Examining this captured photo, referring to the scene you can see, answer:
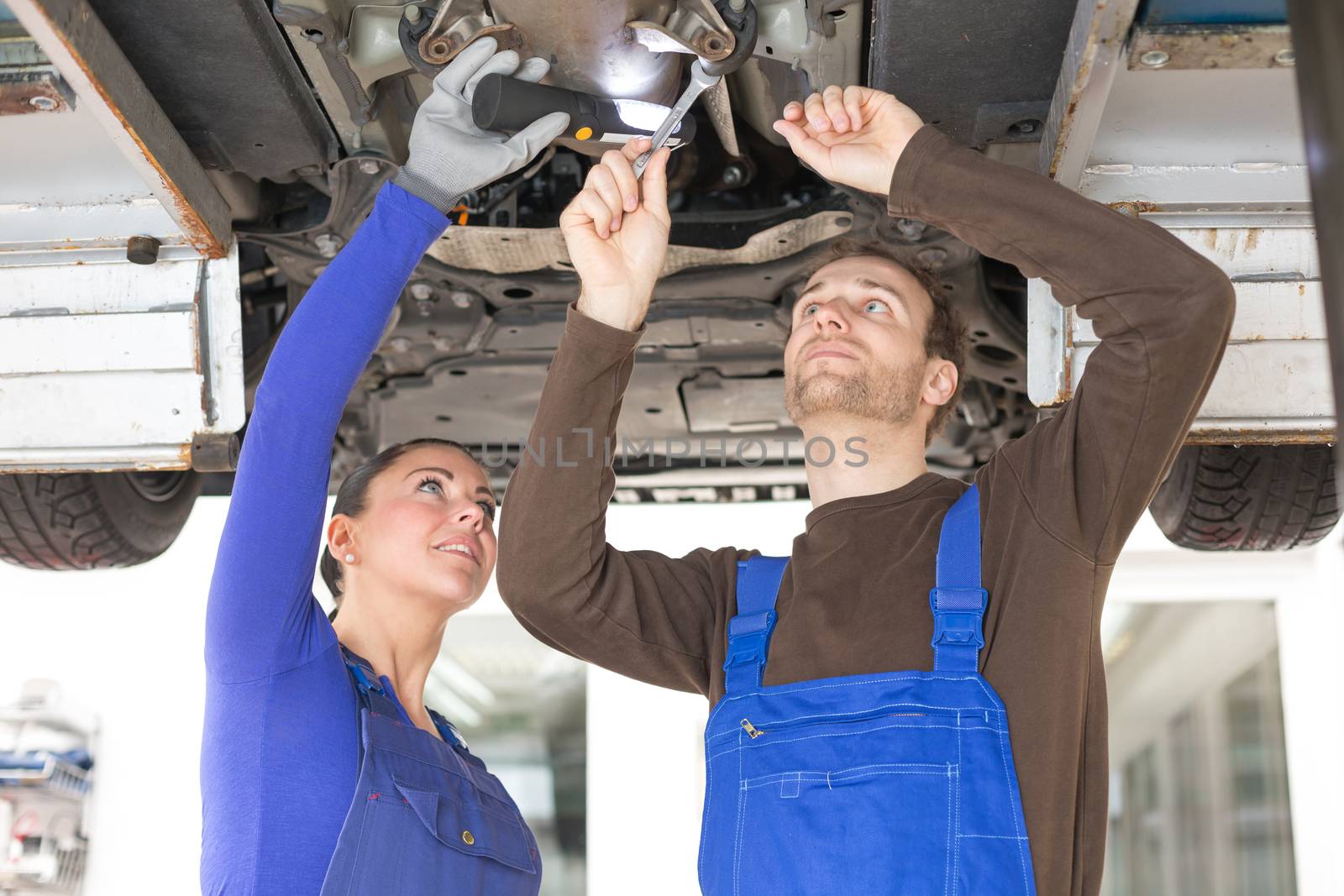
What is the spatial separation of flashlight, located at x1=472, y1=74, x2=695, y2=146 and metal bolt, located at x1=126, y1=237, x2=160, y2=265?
54 centimetres

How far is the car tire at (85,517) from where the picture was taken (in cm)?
247

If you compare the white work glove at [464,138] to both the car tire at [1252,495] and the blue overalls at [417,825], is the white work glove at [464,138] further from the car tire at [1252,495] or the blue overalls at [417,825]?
the car tire at [1252,495]

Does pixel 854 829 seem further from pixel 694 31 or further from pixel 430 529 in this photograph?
pixel 694 31

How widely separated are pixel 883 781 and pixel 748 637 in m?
0.28

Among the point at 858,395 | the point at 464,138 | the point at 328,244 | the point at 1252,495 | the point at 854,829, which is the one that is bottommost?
the point at 854,829

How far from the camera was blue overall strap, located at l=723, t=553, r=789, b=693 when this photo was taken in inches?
60.4

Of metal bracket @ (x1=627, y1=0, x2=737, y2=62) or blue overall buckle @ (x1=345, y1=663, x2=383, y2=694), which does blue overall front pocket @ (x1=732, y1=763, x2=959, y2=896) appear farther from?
metal bracket @ (x1=627, y1=0, x2=737, y2=62)

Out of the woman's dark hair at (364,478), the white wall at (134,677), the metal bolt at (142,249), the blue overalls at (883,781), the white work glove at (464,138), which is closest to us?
the blue overalls at (883,781)

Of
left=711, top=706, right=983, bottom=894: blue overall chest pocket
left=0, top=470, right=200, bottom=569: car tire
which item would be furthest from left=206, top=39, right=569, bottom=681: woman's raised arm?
left=0, top=470, right=200, bottom=569: car tire

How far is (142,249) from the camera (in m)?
1.85

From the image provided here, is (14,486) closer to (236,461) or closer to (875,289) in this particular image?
(236,461)

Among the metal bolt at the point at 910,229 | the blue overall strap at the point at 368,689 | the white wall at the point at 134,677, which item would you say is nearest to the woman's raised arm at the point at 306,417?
the blue overall strap at the point at 368,689

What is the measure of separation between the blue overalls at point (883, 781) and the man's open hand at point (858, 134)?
42cm

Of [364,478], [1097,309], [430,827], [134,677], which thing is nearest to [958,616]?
[1097,309]
